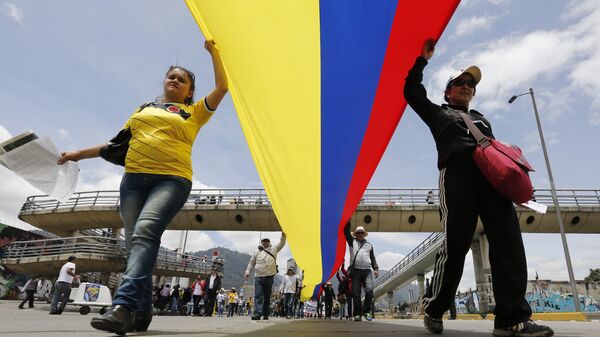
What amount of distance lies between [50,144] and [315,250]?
370 centimetres

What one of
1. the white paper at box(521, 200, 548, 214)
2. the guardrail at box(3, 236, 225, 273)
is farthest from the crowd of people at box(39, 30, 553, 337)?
the guardrail at box(3, 236, 225, 273)

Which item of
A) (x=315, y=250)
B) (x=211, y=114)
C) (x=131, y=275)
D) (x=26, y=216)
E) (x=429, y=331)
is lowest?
(x=429, y=331)

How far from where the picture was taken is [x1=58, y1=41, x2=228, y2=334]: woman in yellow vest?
2.05m

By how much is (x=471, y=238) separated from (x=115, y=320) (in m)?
2.03

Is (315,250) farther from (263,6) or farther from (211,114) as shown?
(263,6)

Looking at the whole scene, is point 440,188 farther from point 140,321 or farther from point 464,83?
point 140,321

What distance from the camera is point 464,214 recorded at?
6.91 feet

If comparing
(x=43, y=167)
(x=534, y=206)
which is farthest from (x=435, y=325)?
(x=43, y=167)

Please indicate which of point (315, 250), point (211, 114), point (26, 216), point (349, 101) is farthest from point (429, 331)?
point (26, 216)

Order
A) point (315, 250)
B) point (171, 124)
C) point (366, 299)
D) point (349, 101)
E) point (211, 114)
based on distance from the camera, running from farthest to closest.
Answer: point (366, 299) → point (315, 250) → point (349, 101) → point (211, 114) → point (171, 124)

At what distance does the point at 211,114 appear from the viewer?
8.34 ft

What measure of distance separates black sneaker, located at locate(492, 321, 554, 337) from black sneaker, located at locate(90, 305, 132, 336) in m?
1.99

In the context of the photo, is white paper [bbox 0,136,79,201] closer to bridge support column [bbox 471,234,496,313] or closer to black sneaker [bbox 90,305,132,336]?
black sneaker [bbox 90,305,132,336]

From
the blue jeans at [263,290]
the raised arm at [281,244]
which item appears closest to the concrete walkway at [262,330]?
the blue jeans at [263,290]
